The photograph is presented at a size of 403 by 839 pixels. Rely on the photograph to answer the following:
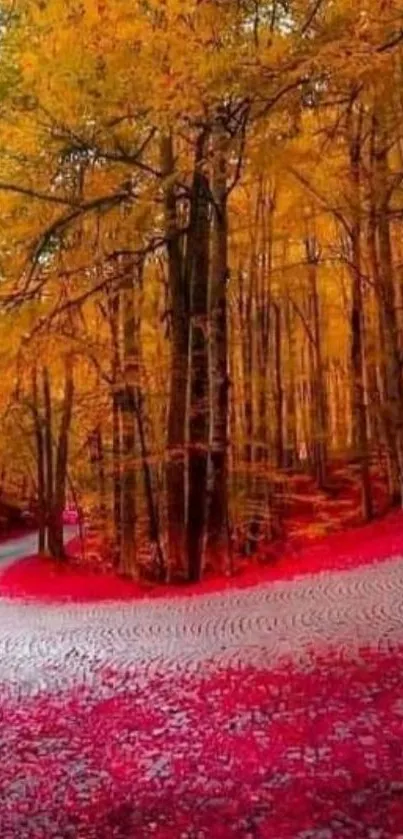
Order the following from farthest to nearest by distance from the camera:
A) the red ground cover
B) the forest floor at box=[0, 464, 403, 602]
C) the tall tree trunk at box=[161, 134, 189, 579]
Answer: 1. the tall tree trunk at box=[161, 134, 189, 579]
2. the forest floor at box=[0, 464, 403, 602]
3. the red ground cover

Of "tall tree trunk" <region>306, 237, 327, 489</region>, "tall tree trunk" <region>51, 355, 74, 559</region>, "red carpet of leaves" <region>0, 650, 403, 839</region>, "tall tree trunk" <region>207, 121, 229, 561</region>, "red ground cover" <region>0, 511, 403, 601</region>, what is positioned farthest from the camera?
"tall tree trunk" <region>306, 237, 327, 489</region>

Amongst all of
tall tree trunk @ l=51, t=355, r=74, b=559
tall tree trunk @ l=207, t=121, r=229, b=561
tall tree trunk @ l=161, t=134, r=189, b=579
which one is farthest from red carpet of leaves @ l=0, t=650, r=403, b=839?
tall tree trunk @ l=51, t=355, r=74, b=559

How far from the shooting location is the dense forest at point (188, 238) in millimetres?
7371

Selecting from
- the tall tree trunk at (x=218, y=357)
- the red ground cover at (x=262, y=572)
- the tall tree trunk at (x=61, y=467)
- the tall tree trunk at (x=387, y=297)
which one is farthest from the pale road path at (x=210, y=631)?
the tall tree trunk at (x=61, y=467)

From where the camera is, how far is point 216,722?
5.64 meters

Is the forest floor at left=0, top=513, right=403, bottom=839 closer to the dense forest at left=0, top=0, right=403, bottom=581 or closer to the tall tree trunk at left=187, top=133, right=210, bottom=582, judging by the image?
the tall tree trunk at left=187, top=133, right=210, bottom=582

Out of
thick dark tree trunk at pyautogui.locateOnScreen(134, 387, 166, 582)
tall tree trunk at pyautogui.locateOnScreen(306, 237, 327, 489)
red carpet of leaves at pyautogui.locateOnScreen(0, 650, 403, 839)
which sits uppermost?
tall tree trunk at pyautogui.locateOnScreen(306, 237, 327, 489)

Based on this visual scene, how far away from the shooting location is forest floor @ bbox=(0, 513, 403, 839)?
4.21m

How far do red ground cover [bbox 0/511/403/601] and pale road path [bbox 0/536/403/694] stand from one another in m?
0.85

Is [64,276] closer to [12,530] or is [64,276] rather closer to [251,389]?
[251,389]

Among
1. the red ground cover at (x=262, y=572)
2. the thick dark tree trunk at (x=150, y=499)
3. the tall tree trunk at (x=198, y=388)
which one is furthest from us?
the thick dark tree trunk at (x=150, y=499)

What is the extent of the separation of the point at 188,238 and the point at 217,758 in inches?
380

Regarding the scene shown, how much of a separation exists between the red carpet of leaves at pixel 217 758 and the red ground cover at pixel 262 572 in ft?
17.0

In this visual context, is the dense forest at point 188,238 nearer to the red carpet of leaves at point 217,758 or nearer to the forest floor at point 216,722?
the forest floor at point 216,722
